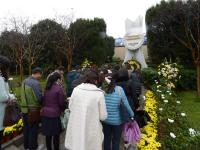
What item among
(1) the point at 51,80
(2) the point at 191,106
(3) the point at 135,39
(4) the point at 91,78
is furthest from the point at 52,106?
(3) the point at 135,39

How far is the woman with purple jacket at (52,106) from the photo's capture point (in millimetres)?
5422

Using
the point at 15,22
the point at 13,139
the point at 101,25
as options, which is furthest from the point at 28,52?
the point at 13,139

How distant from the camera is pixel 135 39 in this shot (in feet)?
71.7

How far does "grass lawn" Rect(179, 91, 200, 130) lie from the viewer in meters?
9.80

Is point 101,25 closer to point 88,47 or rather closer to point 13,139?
point 88,47

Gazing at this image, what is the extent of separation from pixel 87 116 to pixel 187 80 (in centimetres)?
1270

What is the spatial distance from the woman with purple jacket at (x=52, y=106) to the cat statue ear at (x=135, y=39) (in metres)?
16.3

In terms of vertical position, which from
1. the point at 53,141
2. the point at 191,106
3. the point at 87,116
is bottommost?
the point at 191,106

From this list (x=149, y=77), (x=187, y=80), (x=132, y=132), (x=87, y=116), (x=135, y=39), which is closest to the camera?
(x=87, y=116)

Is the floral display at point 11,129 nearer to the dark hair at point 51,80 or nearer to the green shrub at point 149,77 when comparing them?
the dark hair at point 51,80

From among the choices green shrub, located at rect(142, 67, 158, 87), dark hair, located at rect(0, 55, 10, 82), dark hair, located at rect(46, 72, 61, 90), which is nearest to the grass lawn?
green shrub, located at rect(142, 67, 158, 87)

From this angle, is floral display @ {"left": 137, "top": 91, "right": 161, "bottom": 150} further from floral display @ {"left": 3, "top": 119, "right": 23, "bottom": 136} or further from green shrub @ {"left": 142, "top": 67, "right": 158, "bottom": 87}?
green shrub @ {"left": 142, "top": 67, "right": 158, "bottom": 87}

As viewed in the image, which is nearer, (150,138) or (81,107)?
(81,107)

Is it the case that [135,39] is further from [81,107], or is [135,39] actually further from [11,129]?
[81,107]
